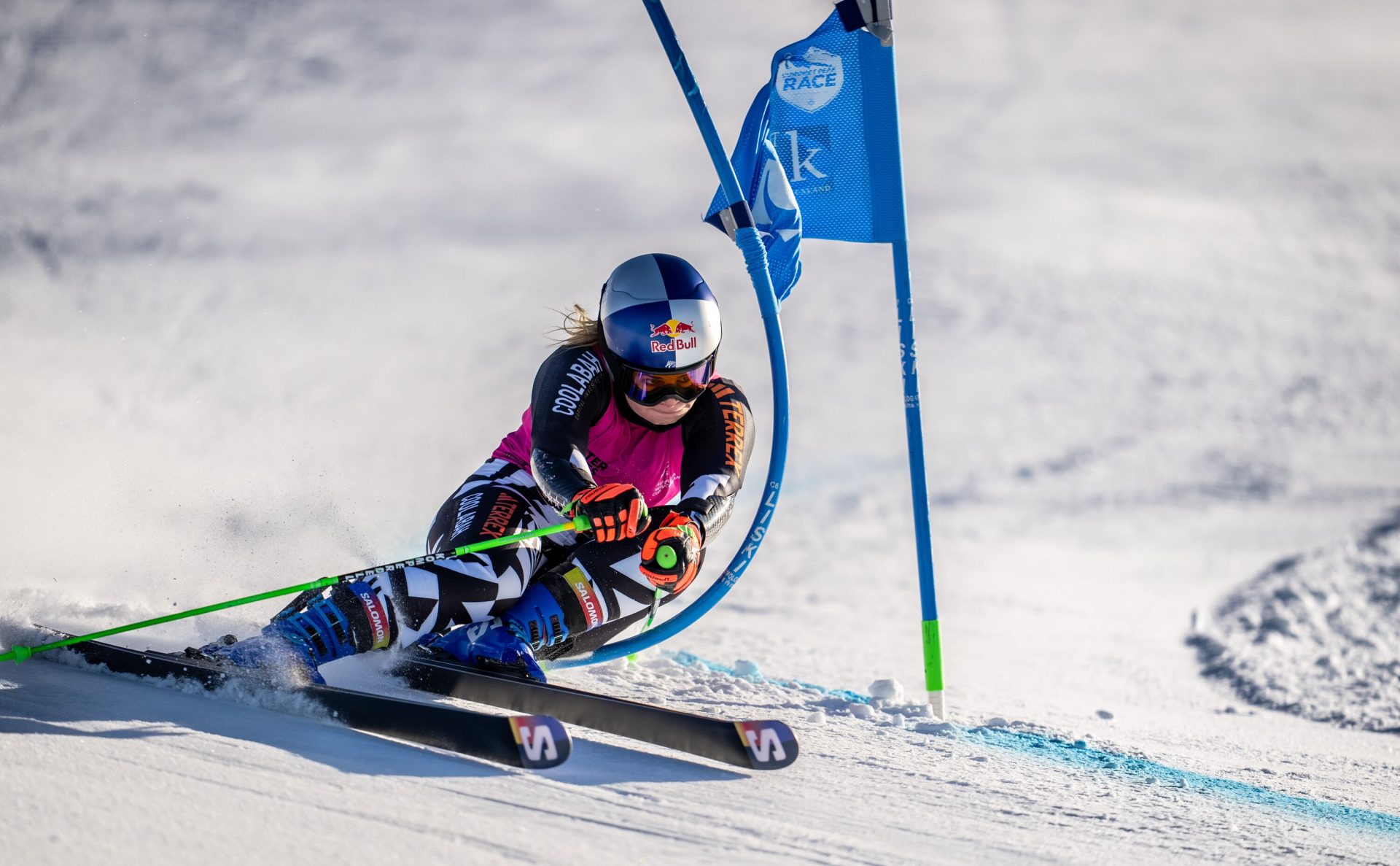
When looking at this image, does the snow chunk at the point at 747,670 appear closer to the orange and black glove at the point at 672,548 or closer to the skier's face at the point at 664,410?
the orange and black glove at the point at 672,548

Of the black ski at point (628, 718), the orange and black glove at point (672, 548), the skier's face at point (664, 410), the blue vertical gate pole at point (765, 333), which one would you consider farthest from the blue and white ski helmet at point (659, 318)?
the black ski at point (628, 718)

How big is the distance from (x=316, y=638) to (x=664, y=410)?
1.52 metres

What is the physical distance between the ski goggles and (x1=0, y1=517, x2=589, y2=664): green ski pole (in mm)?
639

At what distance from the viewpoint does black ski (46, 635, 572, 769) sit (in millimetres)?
3023

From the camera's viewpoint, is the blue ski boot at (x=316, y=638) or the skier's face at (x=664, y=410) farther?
the skier's face at (x=664, y=410)

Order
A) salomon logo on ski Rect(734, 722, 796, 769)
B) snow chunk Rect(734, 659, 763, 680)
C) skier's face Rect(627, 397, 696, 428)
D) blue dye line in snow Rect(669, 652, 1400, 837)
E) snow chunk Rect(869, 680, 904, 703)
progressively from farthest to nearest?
snow chunk Rect(734, 659, 763, 680) → snow chunk Rect(869, 680, 904, 703) → skier's face Rect(627, 397, 696, 428) → blue dye line in snow Rect(669, 652, 1400, 837) → salomon logo on ski Rect(734, 722, 796, 769)

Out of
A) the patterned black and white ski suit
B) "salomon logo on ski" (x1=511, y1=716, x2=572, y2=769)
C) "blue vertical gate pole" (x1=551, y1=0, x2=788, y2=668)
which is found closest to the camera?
"salomon logo on ski" (x1=511, y1=716, x2=572, y2=769)

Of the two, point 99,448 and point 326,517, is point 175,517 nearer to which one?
point 326,517

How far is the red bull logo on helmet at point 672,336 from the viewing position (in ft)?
13.5

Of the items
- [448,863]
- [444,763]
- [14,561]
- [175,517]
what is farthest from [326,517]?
[448,863]

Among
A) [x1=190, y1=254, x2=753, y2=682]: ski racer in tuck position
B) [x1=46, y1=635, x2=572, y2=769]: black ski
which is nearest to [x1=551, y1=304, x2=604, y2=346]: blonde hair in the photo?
[x1=190, y1=254, x2=753, y2=682]: ski racer in tuck position

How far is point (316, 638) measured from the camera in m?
3.73

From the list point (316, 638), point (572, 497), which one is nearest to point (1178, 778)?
point (572, 497)

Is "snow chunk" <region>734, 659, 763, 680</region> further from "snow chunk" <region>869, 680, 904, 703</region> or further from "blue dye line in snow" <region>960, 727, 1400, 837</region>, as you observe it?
"blue dye line in snow" <region>960, 727, 1400, 837</region>
